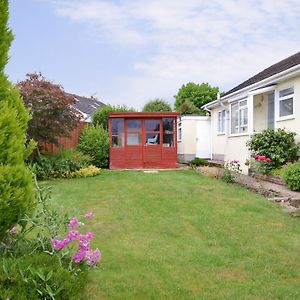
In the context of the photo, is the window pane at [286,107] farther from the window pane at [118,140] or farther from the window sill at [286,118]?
the window pane at [118,140]

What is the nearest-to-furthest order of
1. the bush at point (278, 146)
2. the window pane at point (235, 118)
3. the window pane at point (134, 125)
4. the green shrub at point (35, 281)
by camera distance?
1. the green shrub at point (35, 281)
2. the bush at point (278, 146)
3. the window pane at point (235, 118)
4. the window pane at point (134, 125)

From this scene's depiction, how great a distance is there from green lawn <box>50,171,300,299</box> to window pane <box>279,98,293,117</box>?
4.74 meters

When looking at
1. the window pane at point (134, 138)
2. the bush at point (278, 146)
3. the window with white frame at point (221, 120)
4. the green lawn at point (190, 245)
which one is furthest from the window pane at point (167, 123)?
the green lawn at point (190, 245)

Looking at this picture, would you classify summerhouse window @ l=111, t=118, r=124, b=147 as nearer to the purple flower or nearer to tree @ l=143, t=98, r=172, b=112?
tree @ l=143, t=98, r=172, b=112

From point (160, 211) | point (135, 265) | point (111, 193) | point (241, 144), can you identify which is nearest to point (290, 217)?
point (160, 211)

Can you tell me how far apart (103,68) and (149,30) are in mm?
2112

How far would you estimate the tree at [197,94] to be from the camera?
165 feet

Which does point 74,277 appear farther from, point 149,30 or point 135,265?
point 149,30

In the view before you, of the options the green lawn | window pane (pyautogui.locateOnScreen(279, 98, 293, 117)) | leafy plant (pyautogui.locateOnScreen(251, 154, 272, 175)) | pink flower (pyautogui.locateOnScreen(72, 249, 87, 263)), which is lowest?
the green lawn

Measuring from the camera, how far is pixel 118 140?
20.9 metres

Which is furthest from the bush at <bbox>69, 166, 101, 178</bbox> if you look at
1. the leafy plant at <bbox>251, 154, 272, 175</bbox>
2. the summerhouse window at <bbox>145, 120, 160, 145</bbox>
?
the leafy plant at <bbox>251, 154, 272, 175</bbox>

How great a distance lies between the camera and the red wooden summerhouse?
67.9 feet

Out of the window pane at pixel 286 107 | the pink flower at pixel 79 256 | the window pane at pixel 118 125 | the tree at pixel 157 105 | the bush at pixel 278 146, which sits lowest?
the pink flower at pixel 79 256

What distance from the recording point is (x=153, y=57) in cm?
1531
